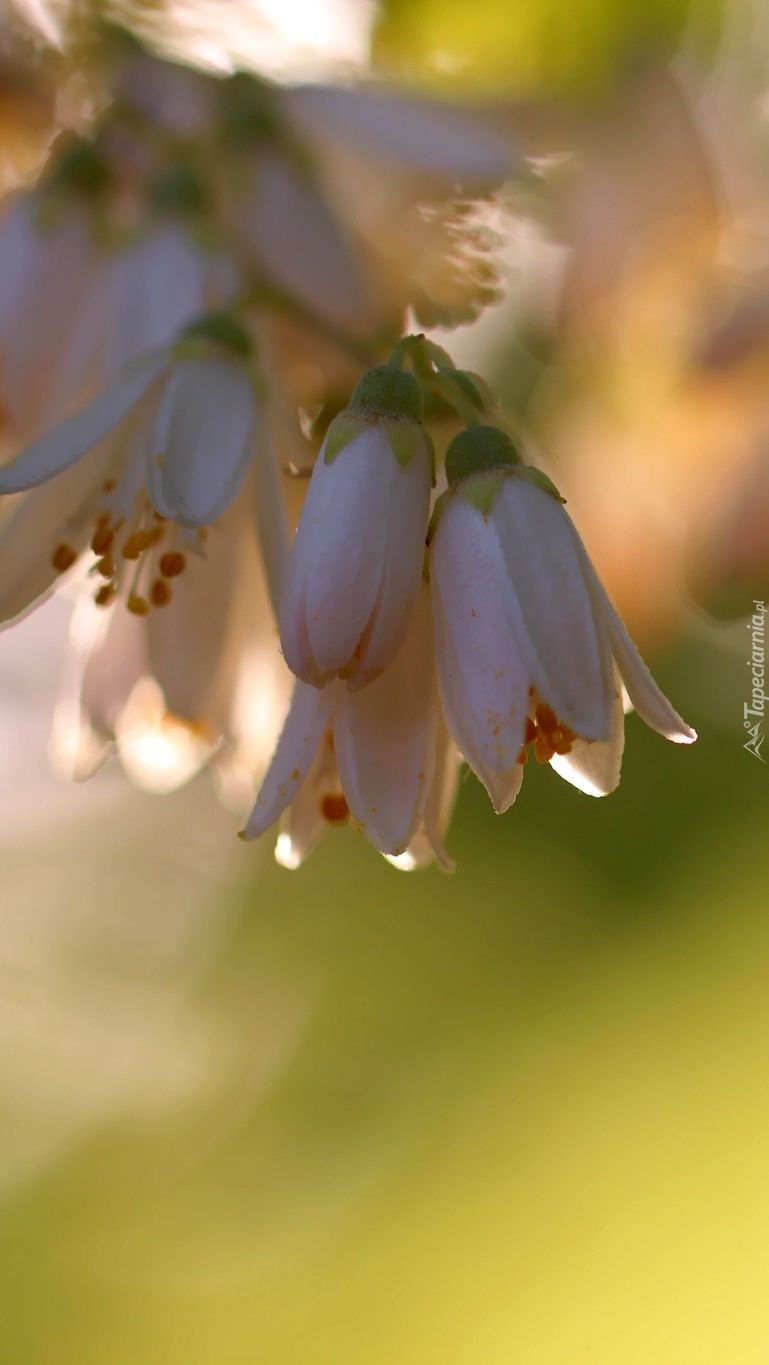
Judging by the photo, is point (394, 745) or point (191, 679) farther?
point (191, 679)

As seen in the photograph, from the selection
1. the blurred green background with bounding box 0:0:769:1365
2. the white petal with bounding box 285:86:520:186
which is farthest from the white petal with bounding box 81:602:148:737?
the blurred green background with bounding box 0:0:769:1365

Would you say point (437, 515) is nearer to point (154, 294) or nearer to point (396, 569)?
point (396, 569)

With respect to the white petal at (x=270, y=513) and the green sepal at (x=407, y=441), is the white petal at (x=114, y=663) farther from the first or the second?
the green sepal at (x=407, y=441)

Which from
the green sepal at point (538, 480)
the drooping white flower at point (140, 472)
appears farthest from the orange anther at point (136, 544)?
the green sepal at point (538, 480)

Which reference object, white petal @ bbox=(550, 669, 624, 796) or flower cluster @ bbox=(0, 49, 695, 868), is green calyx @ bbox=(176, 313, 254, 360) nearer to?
flower cluster @ bbox=(0, 49, 695, 868)

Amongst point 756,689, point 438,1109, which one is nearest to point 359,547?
point 756,689
